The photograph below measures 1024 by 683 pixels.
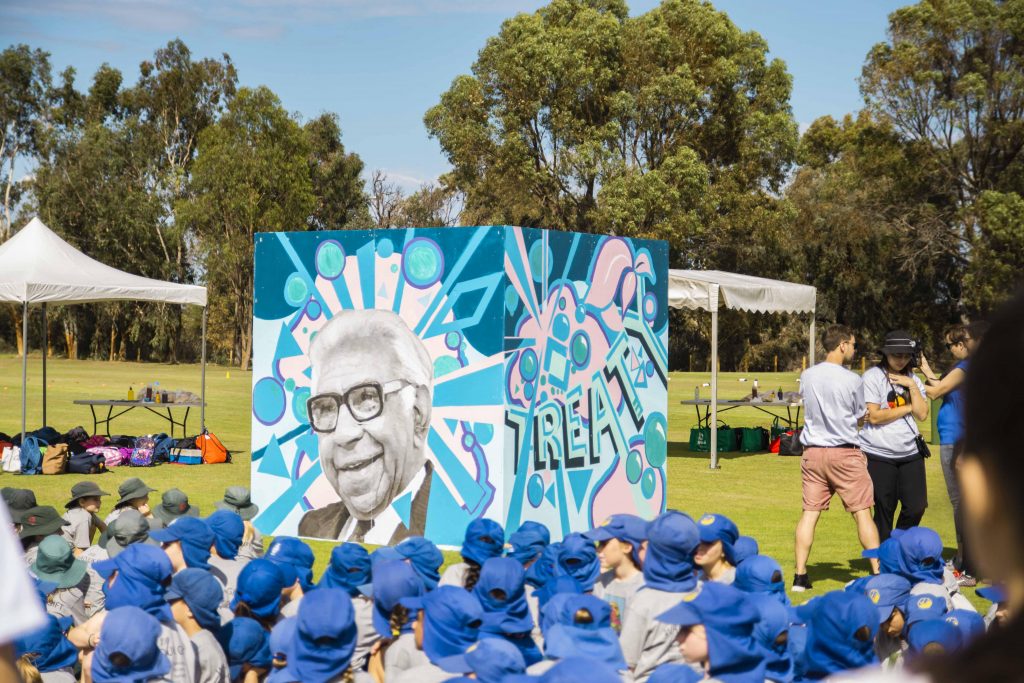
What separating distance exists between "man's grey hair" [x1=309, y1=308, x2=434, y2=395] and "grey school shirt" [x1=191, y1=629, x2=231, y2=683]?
192 inches

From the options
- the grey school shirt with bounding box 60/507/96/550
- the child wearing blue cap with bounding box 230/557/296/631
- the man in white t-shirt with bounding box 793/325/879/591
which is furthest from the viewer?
the man in white t-shirt with bounding box 793/325/879/591

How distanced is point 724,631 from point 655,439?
23.4 feet

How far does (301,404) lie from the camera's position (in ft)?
32.2

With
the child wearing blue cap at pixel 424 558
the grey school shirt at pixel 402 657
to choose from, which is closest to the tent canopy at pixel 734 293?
the child wearing blue cap at pixel 424 558

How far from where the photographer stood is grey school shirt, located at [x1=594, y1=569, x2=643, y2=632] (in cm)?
560

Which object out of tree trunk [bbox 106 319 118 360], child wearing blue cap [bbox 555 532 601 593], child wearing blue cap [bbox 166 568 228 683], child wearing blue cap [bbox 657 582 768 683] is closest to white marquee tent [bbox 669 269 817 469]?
child wearing blue cap [bbox 555 532 601 593]

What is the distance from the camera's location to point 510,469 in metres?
8.99

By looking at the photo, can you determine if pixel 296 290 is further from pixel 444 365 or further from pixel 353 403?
pixel 444 365

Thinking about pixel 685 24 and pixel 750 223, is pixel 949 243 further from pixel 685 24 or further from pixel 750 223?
pixel 685 24

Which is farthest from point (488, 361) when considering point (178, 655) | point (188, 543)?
point (178, 655)

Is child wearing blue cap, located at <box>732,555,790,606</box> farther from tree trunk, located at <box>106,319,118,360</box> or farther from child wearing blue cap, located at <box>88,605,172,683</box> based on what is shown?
tree trunk, located at <box>106,319,118,360</box>

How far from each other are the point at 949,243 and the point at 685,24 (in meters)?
11.9

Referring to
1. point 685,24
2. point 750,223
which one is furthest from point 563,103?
point 750,223

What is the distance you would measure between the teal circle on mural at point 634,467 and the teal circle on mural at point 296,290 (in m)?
3.40
